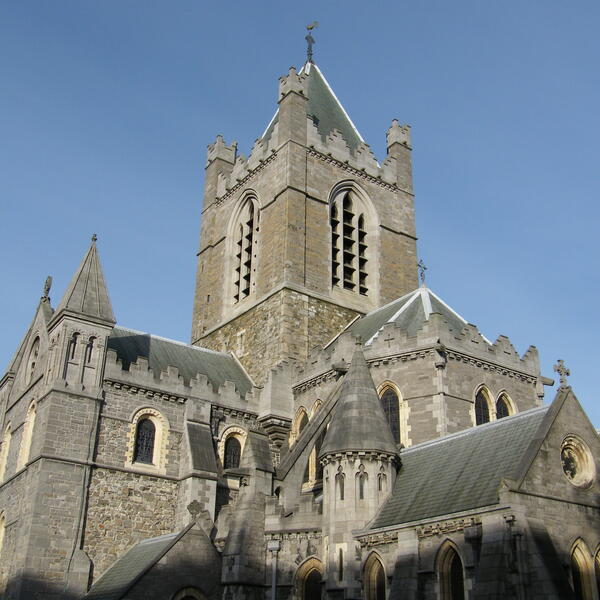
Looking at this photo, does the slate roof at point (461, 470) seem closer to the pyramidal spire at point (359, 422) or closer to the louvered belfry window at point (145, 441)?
the pyramidal spire at point (359, 422)

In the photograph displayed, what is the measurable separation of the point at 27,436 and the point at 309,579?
11484 mm

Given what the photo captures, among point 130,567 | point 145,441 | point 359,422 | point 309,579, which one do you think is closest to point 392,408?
point 359,422

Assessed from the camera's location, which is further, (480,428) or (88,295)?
(88,295)

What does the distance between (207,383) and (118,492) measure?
541 centimetres

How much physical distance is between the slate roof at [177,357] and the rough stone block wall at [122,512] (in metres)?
4.12

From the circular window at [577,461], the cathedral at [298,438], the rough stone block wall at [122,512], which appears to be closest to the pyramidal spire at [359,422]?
the cathedral at [298,438]

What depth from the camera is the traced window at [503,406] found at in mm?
27172

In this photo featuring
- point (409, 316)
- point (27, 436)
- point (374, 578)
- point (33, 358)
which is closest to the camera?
point (374, 578)

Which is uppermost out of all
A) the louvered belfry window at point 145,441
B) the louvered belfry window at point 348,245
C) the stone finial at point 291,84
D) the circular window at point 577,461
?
the stone finial at point 291,84

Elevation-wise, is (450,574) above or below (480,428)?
below

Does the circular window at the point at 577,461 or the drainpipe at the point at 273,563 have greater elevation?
the circular window at the point at 577,461

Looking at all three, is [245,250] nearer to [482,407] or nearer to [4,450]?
[4,450]

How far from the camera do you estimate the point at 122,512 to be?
982 inches

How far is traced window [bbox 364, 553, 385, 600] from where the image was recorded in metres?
19.5
